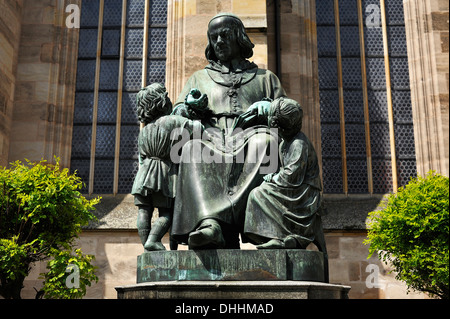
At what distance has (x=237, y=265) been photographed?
3861 millimetres

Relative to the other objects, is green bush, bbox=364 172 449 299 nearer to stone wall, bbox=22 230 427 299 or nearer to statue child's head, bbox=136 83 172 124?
stone wall, bbox=22 230 427 299

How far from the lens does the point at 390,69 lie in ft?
40.2

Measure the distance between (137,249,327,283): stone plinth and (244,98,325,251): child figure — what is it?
4.5 inches

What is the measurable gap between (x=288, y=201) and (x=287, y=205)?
0.03m

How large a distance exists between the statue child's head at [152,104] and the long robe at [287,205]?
107cm

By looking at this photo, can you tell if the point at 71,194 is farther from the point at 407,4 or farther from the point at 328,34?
the point at 407,4

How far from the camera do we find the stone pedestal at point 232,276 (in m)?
3.65

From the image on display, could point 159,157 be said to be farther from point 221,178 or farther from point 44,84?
point 44,84

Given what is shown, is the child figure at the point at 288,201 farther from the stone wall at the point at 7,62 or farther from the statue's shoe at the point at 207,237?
the stone wall at the point at 7,62

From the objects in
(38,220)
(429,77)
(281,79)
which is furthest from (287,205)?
(429,77)

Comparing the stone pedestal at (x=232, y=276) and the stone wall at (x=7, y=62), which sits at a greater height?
the stone wall at (x=7, y=62)

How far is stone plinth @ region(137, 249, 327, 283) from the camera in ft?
12.6

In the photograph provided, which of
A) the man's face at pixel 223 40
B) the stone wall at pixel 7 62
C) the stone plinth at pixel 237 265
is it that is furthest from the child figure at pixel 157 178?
the stone wall at pixel 7 62
